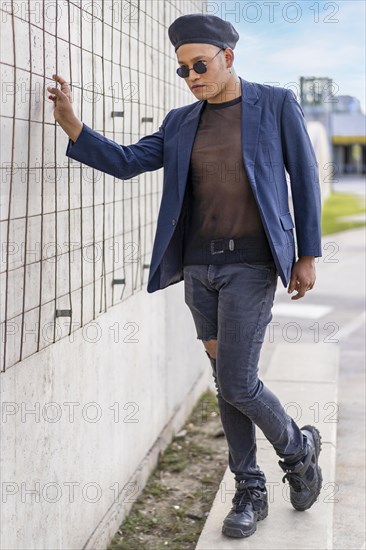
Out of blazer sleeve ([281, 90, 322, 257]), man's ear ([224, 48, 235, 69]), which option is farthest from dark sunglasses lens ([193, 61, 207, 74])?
blazer sleeve ([281, 90, 322, 257])

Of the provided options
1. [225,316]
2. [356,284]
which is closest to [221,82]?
[225,316]

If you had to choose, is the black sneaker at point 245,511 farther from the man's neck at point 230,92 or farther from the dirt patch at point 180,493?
the man's neck at point 230,92

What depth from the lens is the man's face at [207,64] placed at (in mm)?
3025

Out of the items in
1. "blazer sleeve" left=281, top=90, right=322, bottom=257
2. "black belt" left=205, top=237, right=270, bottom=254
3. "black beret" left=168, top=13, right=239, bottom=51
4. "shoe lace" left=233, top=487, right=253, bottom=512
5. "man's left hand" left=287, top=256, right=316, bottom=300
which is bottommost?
"shoe lace" left=233, top=487, right=253, bottom=512

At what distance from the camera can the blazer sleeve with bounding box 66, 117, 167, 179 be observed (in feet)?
9.73

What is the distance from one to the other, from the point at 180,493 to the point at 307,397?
1.18 m

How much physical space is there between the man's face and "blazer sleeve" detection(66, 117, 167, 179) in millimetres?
301

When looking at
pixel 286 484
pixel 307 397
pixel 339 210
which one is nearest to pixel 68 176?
pixel 286 484

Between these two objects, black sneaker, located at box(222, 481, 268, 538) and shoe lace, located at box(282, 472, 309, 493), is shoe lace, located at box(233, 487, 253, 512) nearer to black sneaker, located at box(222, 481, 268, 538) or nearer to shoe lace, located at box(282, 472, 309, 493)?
black sneaker, located at box(222, 481, 268, 538)

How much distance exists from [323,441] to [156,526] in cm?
95

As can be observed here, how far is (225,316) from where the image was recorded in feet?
10.4

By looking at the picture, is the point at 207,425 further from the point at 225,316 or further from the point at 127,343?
the point at 225,316

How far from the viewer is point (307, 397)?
5098 millimetres

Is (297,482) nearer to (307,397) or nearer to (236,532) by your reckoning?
(236,532)
